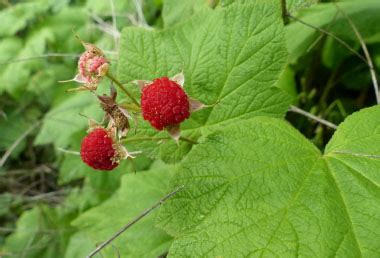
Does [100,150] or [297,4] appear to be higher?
[297,4]

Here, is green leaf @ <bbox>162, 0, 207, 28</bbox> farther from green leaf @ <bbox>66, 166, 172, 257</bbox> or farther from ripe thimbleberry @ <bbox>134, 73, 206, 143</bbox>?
ripe thimbleberry @ <bbox>134, 73, 206, 143</bbox>

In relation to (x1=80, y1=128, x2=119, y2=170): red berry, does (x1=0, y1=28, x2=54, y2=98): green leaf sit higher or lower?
lower

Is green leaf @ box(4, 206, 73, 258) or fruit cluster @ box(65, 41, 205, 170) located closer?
fruit cluster @ box(65, 41, 205, 170)

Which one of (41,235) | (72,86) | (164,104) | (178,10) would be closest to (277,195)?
(164,104)

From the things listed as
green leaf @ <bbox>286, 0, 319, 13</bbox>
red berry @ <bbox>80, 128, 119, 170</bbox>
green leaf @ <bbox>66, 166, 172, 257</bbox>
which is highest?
green leaf @ <bbox>286, 0, 319, 13</bbox>

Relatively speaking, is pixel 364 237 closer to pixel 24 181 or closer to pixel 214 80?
pixel 214 80

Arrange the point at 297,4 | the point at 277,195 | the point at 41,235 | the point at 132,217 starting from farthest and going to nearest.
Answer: the point at 41,235 → the point at 132,217 → the point at 297,4 → the point at 277,195

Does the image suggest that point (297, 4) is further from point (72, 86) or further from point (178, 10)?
point (72, 86)

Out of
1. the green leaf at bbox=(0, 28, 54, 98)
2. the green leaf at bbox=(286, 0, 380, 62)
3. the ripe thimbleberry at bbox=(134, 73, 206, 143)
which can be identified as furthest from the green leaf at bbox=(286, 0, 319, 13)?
the green leaf at bbox=(0, 28, 54, 98)
